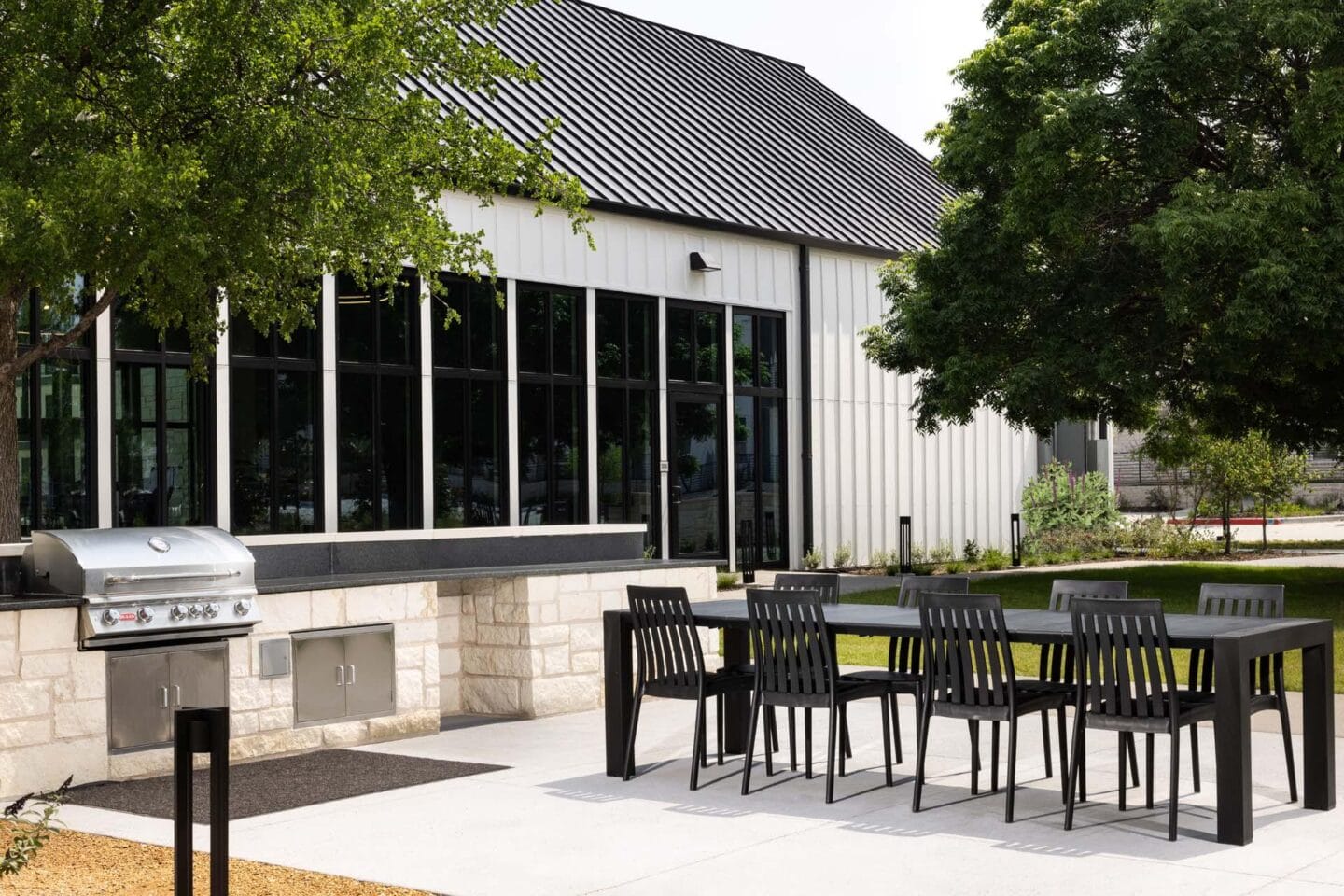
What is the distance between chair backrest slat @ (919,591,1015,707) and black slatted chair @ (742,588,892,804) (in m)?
0.57

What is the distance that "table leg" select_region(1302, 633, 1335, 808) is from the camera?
816 centimetres

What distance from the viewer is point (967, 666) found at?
325 inches

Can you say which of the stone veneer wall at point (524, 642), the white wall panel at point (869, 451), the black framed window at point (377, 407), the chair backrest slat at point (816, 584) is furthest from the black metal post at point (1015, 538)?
the chair backrest slat at point (816, 584)

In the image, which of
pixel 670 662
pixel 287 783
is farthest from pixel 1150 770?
pixel 287 783

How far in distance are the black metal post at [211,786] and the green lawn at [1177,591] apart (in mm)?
10373

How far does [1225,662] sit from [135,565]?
20.8 feet

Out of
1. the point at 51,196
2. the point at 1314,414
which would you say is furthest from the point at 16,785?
the point at 1314,414

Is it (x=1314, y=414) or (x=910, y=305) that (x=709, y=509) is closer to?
(x=910, y=305)

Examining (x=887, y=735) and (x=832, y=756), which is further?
(x=887, y=735)

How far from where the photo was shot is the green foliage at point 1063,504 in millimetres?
31500

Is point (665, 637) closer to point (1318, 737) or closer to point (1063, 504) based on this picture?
point (1318, 737)

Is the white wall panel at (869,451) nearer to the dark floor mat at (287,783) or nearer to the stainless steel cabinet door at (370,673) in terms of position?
the stainless steel cabinet door at (370,673)

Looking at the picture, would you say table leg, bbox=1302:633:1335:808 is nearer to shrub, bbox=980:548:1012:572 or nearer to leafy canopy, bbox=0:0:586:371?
leafy canopy, bbox=0:0:586:371

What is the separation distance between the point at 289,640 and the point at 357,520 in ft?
29.4
